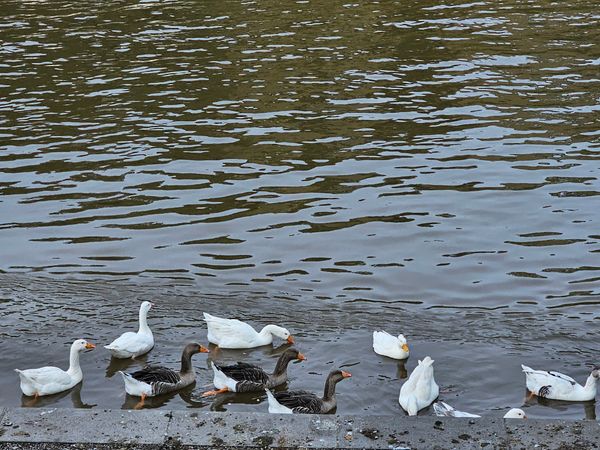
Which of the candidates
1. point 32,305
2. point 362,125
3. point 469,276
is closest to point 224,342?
point 32,305

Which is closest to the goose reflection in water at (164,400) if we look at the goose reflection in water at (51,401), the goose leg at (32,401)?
the goose reflection in water at (51,401)

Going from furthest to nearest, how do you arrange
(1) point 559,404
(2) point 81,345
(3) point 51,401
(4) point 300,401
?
(2) point 81,345
(3) point 51,401
(1) point 559,404
(4) point 300,401

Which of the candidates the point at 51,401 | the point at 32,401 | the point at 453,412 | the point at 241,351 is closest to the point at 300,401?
the point at 453,412

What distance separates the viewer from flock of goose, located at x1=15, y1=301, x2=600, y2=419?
10.9 meters

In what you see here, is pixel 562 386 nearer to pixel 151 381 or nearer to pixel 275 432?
pixel 275 432

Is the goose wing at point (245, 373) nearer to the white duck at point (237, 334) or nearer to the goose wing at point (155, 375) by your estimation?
the goose wing at point (155, 375)

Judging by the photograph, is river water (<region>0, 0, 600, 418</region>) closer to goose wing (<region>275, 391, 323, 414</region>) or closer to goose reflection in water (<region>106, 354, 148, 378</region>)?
goose reflection in water (<region>106, 354, 148, 378</region>)

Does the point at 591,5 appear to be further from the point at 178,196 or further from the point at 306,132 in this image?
the point at 178,196

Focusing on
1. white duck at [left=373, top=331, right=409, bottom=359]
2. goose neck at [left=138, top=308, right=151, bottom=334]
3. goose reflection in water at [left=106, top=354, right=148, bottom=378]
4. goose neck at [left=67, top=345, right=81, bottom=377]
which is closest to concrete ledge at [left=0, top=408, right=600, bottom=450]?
goose neck at [left=67, top=345, right=81, bottom=377]

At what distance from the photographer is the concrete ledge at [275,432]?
8391mm

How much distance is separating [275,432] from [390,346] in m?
3.63

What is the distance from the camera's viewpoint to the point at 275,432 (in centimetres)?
860

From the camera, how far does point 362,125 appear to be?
68.4ft

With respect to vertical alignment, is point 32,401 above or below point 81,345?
below
